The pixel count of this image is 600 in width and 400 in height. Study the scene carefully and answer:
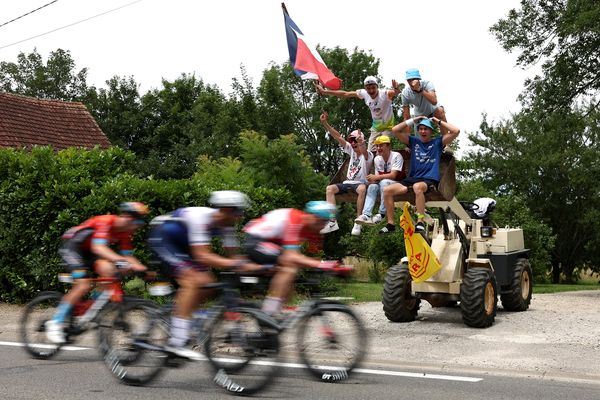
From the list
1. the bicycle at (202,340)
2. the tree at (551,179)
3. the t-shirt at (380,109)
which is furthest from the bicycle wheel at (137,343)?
the tree at (551,179)

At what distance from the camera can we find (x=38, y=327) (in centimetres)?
1077

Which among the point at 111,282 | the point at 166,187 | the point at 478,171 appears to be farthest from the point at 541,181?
the point at 111,282

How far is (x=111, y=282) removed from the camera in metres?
10.3

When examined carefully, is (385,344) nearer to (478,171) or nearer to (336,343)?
(336,343)

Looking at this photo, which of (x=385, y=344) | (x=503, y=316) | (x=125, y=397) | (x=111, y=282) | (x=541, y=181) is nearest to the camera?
(x=125, y=397)

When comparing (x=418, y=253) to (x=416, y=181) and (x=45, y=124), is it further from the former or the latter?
(x=45, y=124)

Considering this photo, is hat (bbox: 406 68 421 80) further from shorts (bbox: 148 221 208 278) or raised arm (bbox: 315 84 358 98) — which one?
shorts (bbox: 148 221 208 278)

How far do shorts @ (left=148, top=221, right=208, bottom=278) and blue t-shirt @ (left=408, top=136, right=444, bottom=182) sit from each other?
548 cm

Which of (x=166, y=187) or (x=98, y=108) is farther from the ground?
(x=98, y=108)

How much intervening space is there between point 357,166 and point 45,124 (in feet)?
70.3

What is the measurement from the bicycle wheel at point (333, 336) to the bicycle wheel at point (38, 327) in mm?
3729

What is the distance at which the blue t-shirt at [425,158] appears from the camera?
13266mm

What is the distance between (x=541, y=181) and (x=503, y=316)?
1330 inches

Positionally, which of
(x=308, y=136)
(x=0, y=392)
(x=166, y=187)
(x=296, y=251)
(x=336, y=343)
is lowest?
(x=0, y=392)
